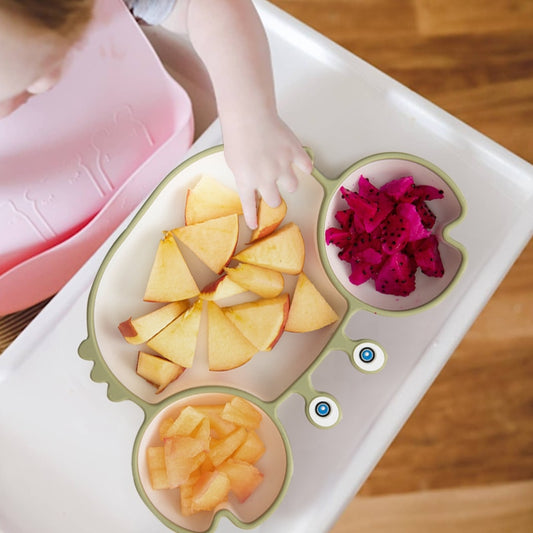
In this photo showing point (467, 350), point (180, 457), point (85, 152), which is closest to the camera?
point (180, 457)

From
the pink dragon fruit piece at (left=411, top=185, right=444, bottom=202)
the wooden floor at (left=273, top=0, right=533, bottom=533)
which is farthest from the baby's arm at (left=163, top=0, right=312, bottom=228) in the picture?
the wooden floor at (left=273, top=0, right=533, bottom=533)

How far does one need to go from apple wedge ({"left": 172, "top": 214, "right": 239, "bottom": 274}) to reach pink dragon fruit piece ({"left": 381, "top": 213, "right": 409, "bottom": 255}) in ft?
0.47

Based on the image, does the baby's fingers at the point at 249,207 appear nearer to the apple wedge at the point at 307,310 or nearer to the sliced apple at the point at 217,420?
the apple wedge at the point at 307,310

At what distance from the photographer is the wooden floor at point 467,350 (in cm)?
93

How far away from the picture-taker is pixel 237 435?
50 cm

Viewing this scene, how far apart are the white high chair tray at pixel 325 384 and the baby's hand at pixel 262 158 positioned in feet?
0.14

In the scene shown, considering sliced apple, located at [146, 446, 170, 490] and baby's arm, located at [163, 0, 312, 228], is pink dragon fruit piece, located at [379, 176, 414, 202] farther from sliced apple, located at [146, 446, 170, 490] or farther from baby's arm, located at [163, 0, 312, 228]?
sliced apple, located at [146, 446, 170, 490]

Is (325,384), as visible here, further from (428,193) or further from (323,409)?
(428,193)

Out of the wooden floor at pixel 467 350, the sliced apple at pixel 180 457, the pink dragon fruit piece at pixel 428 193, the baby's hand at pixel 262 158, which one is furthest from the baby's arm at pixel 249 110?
the wooden floor at pixel 467 350

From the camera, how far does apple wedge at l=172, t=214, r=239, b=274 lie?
1.79 ft

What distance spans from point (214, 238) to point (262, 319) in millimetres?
92

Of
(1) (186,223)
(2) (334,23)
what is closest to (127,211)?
(1) (186,223)

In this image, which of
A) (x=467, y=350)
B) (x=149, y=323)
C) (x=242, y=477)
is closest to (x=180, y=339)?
(x=149, y=323)

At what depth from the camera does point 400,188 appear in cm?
53
